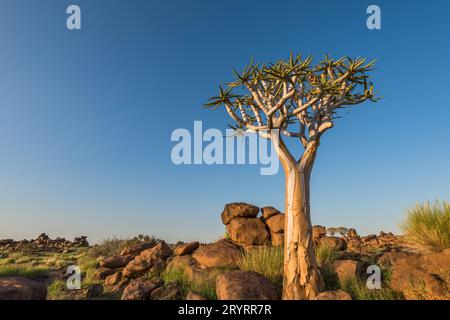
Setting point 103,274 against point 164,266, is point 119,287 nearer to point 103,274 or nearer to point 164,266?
point 164,266

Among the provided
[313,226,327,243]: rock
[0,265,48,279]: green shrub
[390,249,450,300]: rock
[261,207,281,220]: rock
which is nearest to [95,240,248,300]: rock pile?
[261,207,281,220]: rock

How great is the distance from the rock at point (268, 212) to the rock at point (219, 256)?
2.35m

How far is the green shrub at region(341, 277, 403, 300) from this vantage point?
9.02 metres

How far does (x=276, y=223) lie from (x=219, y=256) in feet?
9.62

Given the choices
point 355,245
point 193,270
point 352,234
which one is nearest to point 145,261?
point 193,270

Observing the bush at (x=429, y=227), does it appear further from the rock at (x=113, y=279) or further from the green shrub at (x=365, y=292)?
the rock at (x=113, y=279)

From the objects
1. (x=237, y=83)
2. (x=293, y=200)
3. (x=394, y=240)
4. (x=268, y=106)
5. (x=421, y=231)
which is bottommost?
(x=394, y=240)

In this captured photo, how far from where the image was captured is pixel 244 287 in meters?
8.88

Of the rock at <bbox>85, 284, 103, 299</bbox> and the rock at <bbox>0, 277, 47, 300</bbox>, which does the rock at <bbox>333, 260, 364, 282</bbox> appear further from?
the rock at <bbox>0, 277, 47, 300</bbox>

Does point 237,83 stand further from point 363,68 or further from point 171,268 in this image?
point 171,268

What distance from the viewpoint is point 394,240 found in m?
20.7

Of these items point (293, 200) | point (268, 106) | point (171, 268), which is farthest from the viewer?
point (171, 268)
